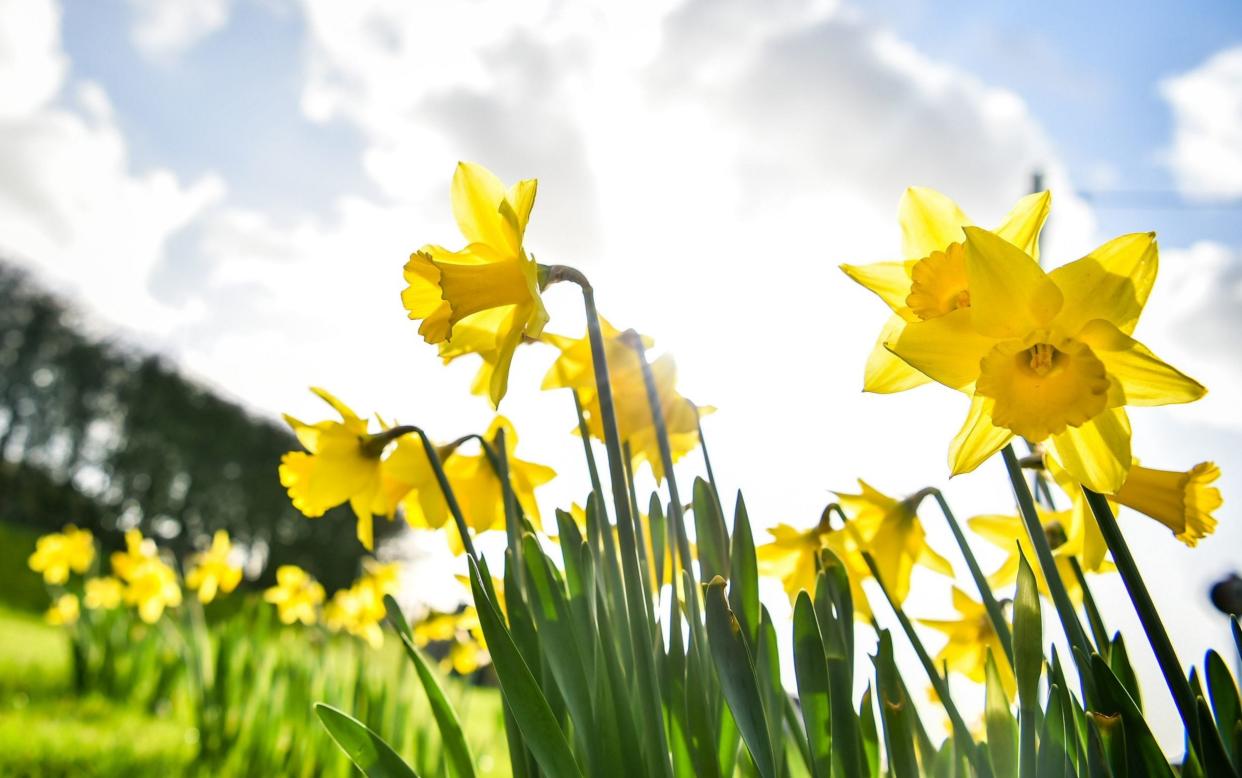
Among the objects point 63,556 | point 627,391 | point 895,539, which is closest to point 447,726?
point 627,391

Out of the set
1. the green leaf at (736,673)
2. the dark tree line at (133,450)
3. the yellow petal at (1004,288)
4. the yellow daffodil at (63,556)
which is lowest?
the green leaf at (736,673)

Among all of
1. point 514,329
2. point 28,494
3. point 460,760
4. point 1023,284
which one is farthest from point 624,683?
point 28,494

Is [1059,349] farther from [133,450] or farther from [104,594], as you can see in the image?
[133,450]

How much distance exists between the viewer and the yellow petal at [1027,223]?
924 millimetres

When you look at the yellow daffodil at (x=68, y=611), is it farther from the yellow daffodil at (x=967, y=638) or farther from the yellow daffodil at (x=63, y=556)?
the yellow daffodil at (x=967, y=638)

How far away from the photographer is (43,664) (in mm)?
5086

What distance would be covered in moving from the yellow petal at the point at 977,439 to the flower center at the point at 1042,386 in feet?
0.09

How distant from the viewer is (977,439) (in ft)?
2.85

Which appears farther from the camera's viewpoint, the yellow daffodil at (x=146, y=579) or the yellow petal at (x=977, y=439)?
the yellow daffodil at (x=146, y=579)

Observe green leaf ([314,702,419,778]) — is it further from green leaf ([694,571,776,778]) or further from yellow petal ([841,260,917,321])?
yellow petal ([841,260,917,321])

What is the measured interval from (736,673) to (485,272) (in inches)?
25.2

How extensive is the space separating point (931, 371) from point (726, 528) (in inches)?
17.4

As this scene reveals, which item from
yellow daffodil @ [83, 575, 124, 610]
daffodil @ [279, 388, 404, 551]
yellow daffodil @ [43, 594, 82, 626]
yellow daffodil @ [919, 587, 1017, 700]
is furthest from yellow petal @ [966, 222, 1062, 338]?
yellow daffodil @ [83, 575, 124, 610]

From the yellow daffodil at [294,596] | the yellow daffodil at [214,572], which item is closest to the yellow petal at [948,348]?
the yellow daffodil at [294,596]
